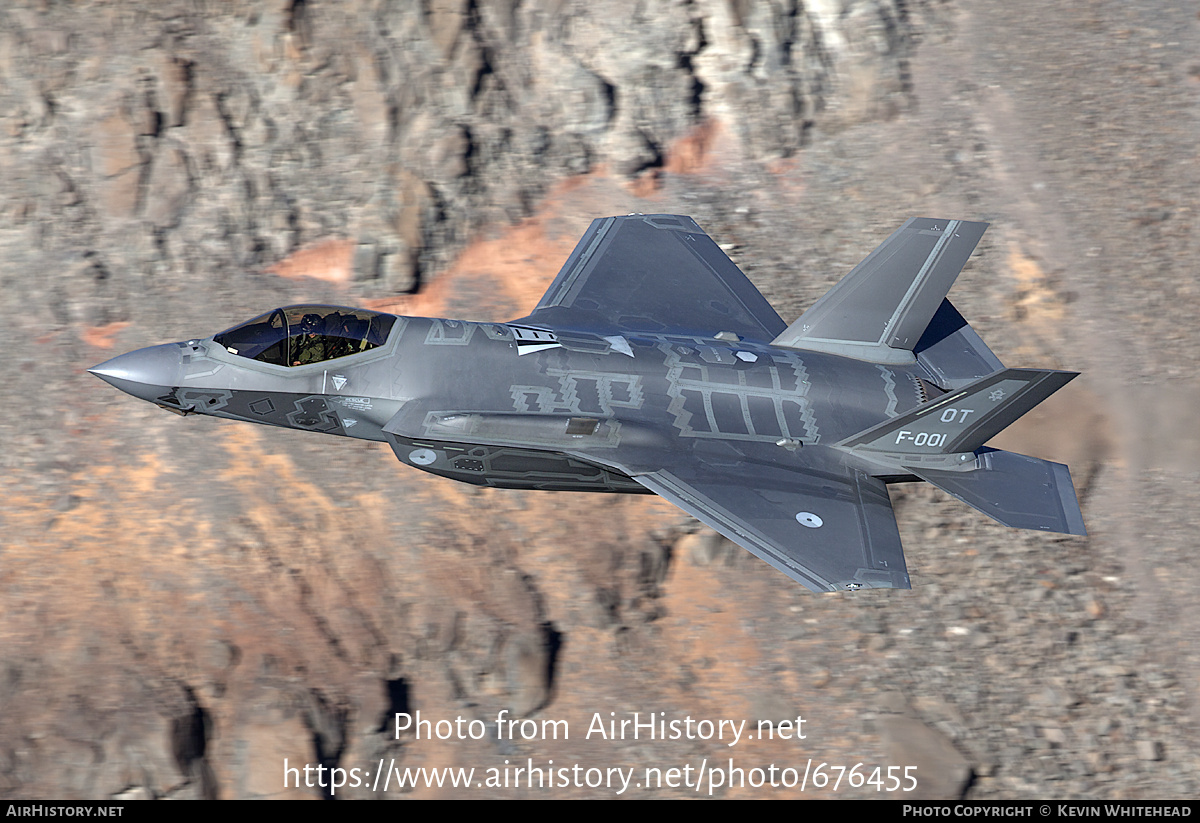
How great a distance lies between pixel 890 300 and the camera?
18719 mm

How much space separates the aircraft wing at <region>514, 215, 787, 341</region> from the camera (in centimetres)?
1958

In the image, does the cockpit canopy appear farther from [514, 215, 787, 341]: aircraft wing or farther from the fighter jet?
[514, 215, 787, 341]: aircraft wing

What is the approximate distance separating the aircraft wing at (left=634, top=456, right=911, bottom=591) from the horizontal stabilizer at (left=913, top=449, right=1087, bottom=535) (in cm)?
124

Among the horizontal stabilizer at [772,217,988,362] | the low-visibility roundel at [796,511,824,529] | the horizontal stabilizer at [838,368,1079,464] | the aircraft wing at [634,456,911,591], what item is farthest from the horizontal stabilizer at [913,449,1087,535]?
the horizontal stabilizer at [772,217,988,362]

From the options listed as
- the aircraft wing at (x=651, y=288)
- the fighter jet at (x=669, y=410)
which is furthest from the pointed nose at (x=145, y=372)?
the aircraft wing at (x=651, y=288)

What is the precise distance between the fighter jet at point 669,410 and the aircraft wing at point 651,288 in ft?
4.13

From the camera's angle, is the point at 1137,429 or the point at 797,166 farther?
the point at 797,166

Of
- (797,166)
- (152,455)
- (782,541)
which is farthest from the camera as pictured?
(797,166)

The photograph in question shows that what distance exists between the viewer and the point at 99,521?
18.7 metres

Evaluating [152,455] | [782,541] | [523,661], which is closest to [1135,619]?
[782,541]

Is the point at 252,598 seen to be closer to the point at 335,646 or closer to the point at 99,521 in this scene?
the point at 335,646

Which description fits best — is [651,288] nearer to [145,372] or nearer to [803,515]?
[803,515]

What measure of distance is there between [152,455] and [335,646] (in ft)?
17.5

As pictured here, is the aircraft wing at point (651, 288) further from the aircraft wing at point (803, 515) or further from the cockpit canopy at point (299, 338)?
the aircraft wing at point (803, 515)
